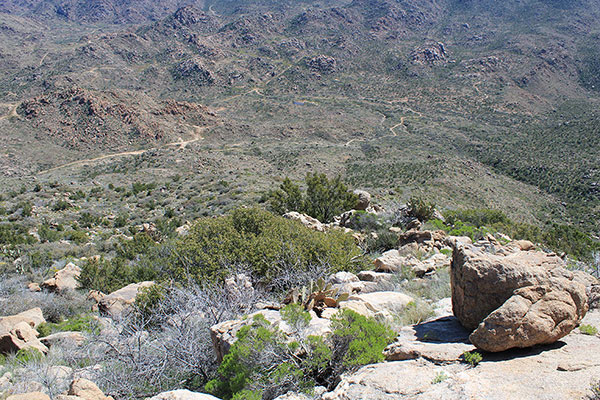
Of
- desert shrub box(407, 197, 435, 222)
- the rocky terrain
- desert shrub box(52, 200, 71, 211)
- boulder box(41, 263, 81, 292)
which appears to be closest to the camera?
the rocky terrain

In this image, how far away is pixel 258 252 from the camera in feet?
24.5

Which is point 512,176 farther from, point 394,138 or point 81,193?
point 81,193

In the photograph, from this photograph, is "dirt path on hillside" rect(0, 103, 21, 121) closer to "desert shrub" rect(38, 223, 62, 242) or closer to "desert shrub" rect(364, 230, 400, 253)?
"desert shrub" rect(38, 223, 62, 242)

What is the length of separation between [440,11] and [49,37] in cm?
11464

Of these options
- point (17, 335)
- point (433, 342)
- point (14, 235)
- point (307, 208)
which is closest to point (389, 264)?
point (433, 342)

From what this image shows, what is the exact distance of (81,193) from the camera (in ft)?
76.0

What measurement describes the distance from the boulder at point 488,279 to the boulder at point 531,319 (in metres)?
0.12

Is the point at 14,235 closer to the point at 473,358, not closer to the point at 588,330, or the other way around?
the point at 473,358

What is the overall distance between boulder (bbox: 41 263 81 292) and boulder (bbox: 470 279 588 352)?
9.77 m

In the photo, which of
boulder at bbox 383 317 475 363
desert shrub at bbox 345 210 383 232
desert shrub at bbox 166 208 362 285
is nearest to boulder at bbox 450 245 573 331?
boulder at bbox 383 317 475 363

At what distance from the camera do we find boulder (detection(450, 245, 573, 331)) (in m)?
3.66

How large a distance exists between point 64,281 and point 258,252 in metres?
5.99

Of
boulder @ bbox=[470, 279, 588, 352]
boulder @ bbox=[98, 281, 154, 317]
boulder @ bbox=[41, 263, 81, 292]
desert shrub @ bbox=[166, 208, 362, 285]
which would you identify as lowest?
boulder @ bbox=[41, 263, 81, 292]

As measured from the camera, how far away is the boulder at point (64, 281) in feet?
30.0
